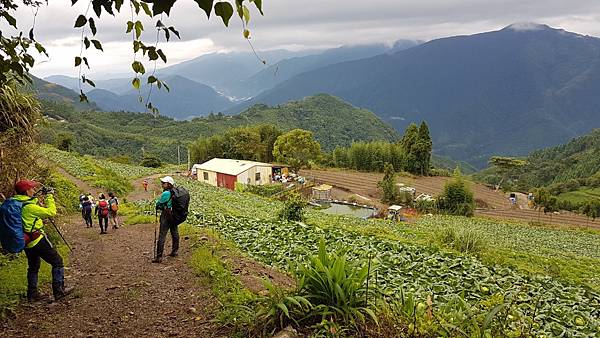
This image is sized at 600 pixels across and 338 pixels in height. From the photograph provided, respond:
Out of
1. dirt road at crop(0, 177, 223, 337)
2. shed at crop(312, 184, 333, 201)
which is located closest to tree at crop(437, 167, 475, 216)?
shed at crop(312, 184, 333, 201)

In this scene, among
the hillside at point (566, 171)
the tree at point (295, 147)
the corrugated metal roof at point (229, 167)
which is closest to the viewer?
the corrugated metal roof at point (229, 167)

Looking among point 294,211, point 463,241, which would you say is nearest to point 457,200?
point 463,241

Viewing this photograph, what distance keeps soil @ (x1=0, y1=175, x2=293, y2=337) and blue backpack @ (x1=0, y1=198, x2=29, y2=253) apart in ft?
3.19

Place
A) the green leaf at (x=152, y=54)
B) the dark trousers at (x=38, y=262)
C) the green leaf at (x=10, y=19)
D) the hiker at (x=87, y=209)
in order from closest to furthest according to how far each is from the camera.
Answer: the green leaf at (x=152, y=54), the green leaf at (x=10, y=19), the dark trousers at (x=38, y=262), the hiker at (x=87, y=209)

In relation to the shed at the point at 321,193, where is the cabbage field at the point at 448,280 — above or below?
above

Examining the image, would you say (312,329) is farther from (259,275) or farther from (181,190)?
(181,190)

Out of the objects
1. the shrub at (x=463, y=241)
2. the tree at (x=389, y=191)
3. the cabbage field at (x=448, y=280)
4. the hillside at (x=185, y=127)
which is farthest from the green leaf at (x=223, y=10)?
the hillside at (x=185, y=127)

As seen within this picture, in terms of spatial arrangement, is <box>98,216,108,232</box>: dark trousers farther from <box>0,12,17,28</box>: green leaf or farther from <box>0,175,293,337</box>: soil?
<box>0,12,17,28</box>: green leaf

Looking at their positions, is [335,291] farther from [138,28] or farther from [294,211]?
[294,211]

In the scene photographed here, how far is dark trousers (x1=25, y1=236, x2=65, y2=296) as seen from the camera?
21.2 feet

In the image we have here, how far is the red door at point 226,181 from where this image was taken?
49444mm

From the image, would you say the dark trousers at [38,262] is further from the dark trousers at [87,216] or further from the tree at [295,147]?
the tree at [295,147]

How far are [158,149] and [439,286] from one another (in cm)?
11740

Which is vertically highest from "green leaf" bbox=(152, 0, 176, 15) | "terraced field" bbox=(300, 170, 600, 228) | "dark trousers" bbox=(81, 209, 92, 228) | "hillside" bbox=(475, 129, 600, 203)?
"green leaf" bbox=(152, 0, 176, 15)
